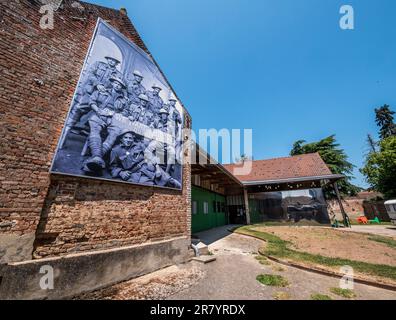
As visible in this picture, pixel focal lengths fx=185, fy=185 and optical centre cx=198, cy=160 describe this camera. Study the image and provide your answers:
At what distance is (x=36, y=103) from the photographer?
416 centimetres

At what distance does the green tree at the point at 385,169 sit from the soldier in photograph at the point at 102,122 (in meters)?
26.5

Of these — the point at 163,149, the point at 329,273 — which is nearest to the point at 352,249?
the point at 329,273

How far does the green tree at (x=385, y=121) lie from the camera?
114ft

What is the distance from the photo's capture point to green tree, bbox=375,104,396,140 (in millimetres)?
34750

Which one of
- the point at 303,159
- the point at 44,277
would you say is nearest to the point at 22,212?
the point at 44,277

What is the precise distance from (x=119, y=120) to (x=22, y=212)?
311 centimetres

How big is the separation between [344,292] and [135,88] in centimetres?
795

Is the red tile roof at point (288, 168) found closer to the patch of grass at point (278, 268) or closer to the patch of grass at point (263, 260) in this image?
the patch of grass at point (263, 260)

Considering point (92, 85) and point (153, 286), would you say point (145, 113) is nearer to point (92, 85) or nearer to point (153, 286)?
point (92, 85)

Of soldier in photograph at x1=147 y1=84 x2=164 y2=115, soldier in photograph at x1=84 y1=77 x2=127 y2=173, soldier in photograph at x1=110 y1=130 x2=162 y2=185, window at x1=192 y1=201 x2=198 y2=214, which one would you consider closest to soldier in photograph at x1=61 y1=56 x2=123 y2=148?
soldier in photograph at x1=84 y1=77 x2=127 y2=173

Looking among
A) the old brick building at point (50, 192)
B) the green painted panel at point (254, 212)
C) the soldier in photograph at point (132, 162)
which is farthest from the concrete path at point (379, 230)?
the soldier in photograph at point (132, 162)

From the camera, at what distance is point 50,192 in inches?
158

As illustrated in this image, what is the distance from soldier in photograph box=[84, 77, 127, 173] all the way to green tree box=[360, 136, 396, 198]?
26.5 meters
